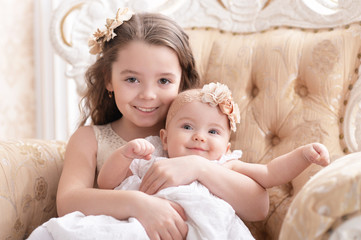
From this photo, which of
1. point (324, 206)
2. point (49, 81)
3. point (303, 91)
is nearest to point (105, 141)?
point (303, 91)

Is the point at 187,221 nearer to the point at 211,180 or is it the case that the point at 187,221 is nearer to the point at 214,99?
the point at 211,180

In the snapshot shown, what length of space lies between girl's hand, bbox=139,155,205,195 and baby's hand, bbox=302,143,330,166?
27 cm

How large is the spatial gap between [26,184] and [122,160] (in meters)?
0.36

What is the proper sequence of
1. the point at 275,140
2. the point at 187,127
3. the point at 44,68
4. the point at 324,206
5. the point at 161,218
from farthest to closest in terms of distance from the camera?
1. the point at 44,68
2. the point at 275,140
3. the point at 187,127
4. the point at 161,218
5. the point at 324,206

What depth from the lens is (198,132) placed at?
1.25m

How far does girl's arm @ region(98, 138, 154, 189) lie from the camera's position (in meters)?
1.10

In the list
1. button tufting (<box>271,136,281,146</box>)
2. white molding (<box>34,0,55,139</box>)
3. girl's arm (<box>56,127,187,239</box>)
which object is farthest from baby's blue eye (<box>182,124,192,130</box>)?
white molding (<box>34,0,55,139</box>)

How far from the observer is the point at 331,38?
4.68 feet

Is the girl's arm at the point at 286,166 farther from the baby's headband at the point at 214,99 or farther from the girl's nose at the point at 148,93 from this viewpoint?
the girl's nose at the point at 148,93

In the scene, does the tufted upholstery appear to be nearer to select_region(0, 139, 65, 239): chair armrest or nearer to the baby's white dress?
the baby's white dress

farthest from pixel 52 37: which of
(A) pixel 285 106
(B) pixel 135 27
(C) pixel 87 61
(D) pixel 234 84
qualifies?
(A) pixel 285 106

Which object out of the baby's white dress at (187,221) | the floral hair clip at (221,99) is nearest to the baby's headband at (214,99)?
the floral hair clip at (221,99)

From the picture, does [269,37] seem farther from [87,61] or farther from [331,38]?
[87,61]

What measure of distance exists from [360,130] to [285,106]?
9.5 inches
